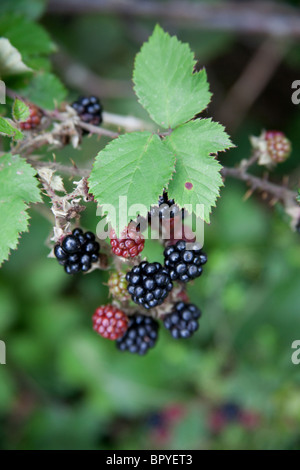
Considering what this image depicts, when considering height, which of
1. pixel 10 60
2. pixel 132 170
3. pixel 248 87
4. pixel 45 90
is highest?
pixel 248 87

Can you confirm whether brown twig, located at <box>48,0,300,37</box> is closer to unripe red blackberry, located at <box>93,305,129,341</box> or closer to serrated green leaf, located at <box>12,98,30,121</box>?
serrated green leaf, located at <box>12,98,30,121</box>

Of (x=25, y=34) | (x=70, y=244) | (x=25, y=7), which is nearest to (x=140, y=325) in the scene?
(x=70, y=244)

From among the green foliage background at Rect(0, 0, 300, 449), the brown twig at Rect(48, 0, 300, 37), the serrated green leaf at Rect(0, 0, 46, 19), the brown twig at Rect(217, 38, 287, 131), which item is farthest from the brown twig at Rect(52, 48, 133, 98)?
the serrated green leaf at Rect(0, 0, 46, 19)

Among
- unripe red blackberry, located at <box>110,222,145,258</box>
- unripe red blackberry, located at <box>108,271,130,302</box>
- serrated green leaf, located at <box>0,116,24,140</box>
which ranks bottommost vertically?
unripe red blackberry, located at <box>108,271,130,302</box>

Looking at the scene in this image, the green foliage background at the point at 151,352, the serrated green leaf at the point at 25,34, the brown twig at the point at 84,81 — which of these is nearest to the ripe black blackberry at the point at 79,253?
the serrated green leaf at the point at 25,34

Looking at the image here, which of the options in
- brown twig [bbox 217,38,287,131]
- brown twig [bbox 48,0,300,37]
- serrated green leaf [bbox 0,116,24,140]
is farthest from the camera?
brown twig [bbox 217,38,287,131]

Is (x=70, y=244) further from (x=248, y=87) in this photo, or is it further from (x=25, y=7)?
(x=248, y=87)

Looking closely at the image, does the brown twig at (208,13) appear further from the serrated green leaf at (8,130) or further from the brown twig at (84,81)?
the serrated green leaf at (8,130)

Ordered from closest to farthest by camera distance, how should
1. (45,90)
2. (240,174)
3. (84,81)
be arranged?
(240,174) < (45,90) < (84,81)
